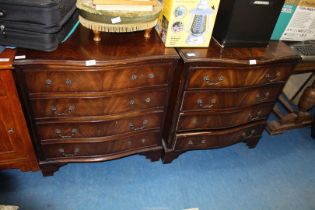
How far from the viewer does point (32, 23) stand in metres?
1.16

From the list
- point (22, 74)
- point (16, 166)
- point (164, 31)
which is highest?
point (164, 31)

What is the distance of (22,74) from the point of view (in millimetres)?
1198

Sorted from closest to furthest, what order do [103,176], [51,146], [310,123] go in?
1. [51,146]
2. [103,176]
3. [310,123]

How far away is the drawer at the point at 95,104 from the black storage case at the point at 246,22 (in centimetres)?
49

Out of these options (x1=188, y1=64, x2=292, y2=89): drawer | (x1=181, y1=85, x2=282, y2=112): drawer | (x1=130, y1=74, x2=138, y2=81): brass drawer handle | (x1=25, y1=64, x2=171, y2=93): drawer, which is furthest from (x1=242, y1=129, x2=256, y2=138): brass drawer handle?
(x1=130, y1=74, x2=138, y2=81): brass drawer handle

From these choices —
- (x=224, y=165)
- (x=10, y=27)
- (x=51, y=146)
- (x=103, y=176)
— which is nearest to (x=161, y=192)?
(x=103, y=176)

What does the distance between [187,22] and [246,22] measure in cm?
34

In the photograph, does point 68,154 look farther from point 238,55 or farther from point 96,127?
point 238,55

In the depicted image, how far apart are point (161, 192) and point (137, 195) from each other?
16cm

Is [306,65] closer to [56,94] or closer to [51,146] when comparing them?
[56,94]

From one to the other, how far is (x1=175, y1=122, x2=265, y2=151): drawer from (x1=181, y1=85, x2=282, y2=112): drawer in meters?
0.21

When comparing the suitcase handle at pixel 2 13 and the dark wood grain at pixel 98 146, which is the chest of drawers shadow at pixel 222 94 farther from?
the suitcase handle at pixel 2 13

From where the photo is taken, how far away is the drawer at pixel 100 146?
1.56 meters

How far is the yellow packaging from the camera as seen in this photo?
4.31ft
